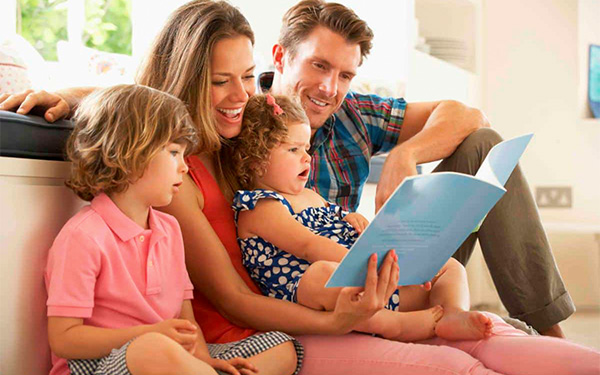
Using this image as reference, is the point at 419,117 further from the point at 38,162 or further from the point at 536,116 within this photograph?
the point at 536,116

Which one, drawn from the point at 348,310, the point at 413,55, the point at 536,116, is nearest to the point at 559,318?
the point at 348,310

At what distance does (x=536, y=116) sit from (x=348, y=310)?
3718 millimetres

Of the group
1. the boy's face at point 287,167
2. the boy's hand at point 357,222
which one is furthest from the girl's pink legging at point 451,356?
the boy's face at point 287,167

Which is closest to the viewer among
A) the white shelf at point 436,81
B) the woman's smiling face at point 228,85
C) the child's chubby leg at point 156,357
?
the child's chubby leg at point 156,357

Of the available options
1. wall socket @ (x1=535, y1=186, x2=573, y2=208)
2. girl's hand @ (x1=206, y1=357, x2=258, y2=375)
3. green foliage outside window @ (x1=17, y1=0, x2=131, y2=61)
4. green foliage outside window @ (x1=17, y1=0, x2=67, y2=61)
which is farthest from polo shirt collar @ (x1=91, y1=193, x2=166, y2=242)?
wall socket @ (x1=535, y1=186, x2=573, y2=208)

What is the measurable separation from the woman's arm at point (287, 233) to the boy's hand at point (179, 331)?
1.10ft

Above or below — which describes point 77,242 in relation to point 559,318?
above

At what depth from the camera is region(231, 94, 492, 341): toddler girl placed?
1.45 m

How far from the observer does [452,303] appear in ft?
4.91

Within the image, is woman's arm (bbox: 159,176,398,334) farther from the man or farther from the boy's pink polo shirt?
the man

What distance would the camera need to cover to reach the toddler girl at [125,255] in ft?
3.89

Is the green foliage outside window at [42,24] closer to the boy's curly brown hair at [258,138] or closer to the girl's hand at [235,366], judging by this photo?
the boy's curly brown hair at [258,138]

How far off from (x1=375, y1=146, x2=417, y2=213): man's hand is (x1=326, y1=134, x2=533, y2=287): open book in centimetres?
51

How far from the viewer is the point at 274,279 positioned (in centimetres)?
152
